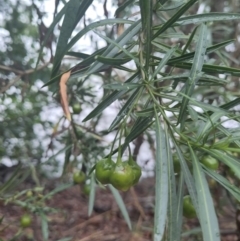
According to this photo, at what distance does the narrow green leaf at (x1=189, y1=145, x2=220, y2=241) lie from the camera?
81cm

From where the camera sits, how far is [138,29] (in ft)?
3.68

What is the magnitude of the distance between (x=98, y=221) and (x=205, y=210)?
1.92 m

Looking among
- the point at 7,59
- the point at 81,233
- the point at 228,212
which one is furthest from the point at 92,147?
the point at 228,212

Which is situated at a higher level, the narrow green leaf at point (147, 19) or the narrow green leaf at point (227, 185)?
the narrow green leaf at point (147, 19)

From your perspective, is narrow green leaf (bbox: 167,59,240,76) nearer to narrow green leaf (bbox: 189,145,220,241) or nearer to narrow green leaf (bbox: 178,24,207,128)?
narrow green leaf (bbox: 178,24,207,128)

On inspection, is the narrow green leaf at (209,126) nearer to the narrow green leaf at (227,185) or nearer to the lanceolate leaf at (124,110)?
the narrow green leaf at (227,185)

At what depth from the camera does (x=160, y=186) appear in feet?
2.95

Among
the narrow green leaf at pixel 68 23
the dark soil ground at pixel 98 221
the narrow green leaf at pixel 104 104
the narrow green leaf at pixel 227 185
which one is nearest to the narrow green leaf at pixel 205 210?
the narrow green leaf at pixel 227 185

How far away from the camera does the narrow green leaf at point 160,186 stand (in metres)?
0.82

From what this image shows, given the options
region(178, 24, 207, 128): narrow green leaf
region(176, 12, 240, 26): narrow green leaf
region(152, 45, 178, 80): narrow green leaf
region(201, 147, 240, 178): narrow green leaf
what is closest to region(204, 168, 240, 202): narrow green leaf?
region(201, 147, 240, 178): narrow green leaf

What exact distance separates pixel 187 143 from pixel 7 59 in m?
1.86

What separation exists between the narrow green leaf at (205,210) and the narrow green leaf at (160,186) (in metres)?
0.06

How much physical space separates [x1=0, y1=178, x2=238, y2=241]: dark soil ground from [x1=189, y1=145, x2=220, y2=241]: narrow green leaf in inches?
47.3

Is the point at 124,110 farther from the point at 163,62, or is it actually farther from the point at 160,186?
the point at 160,186
